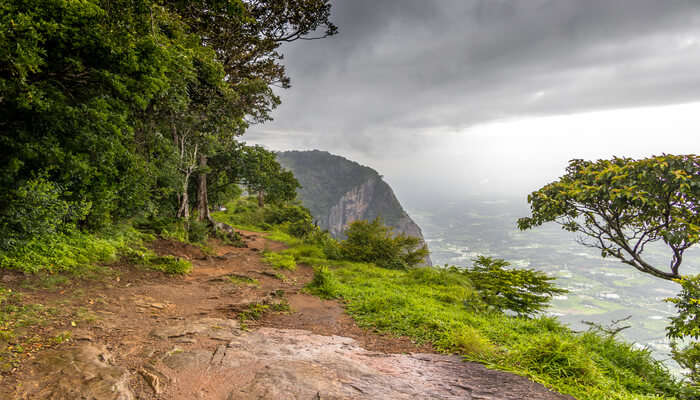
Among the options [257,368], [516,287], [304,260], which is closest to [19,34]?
[257,368]

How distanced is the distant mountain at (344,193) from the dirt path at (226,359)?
4412 inches

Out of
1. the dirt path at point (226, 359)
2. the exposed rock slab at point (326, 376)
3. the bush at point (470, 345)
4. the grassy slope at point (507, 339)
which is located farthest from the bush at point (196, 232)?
the bush at point (470, 345)

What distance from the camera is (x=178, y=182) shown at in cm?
1288

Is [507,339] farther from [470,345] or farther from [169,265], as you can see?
[169,265]

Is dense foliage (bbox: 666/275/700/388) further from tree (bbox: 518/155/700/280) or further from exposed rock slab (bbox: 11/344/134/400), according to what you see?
exposed rock slab (bbox: 11/344/134/400)

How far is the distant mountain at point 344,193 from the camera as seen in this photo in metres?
126

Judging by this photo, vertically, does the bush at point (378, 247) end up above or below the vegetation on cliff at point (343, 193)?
below

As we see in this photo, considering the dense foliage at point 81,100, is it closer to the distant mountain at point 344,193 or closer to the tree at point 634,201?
the tree at point 634,201

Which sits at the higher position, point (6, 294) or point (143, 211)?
point (143, 211)

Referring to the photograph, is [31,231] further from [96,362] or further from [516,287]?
[516,287]

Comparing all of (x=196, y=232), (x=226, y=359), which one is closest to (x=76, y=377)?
(x=226, y=359)

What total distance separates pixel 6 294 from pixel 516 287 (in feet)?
40.7

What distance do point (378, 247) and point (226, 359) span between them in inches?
501

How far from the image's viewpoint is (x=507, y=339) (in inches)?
213
